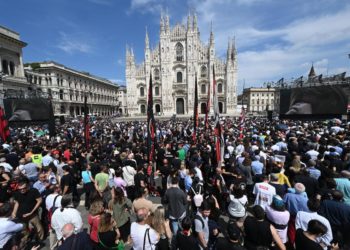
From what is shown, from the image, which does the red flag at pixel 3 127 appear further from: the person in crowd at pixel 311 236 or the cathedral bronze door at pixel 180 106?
the cathedral bronze door at pixel 180 106

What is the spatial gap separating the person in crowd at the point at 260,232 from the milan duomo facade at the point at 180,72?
4449 cm

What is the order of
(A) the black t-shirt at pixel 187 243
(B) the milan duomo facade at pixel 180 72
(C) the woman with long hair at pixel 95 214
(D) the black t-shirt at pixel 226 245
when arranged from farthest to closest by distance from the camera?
(B) the milan duomo facade at pixel 180 72, (C) the woman with long hair at pixel 95 214, (A) the black t-shirt at pixel 187 243, (D) the black t-shirt at pixel 226 245

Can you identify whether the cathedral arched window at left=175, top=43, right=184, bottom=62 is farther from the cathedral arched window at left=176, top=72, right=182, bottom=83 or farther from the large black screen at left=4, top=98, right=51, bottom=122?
the large black screen at left=4, top=98, right=51, bottom=122

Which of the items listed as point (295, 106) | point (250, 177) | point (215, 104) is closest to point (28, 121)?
point (215, 104)

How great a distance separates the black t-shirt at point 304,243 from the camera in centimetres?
236

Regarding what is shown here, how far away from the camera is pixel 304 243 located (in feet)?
7.97

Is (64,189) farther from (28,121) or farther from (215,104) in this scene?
(28,121)

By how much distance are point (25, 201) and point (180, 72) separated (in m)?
46.8

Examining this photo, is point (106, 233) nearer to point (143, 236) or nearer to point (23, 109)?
point (143, 236)

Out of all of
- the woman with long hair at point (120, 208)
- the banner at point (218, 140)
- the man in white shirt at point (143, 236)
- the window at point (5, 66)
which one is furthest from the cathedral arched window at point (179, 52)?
the man in white shirt at point (143, 236)

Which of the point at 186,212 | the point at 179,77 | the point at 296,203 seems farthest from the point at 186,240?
the point at 179,77

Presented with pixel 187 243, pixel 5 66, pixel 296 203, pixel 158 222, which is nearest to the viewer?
pixel 187 243

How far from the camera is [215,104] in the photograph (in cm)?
580

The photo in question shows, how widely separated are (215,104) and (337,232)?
3.87 metres
